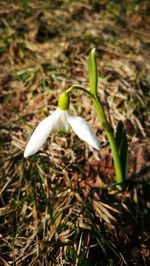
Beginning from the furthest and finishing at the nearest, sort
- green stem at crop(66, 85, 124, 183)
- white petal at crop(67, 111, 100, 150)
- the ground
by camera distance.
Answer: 1. the ground
2. green stem at crop(66, 85, 124, 183)
3. white petal at crop(67, 111, 100, 150)

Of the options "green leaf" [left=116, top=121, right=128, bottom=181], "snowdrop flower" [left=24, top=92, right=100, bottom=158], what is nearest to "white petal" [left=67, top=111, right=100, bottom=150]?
"snowdrop flower" [left=24, top=92, right=100, bottom=158]

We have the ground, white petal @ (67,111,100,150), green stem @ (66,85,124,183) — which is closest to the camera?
white petal @ (67,111,100,150)

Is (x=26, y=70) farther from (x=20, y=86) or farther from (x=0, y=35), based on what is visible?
(x=0, y=35)

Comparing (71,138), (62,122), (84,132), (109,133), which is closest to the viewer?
(84,132)

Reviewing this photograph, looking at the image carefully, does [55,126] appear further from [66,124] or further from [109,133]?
[109,133]

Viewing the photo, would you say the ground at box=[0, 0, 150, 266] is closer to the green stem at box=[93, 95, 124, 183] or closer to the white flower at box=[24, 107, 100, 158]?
the green stem at box=[93, 95, 124, 183]

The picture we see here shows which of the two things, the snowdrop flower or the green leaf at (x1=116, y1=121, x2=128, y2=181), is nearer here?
the snowdrop flower

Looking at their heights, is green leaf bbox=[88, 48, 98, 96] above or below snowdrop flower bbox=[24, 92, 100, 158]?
above

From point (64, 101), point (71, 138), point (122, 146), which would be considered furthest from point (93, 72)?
point (71, 138)

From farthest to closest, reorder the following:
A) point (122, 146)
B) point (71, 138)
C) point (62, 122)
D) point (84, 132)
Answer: point (71, 138) < point (122, 146) < point (62, 122) < point (84, 132)
